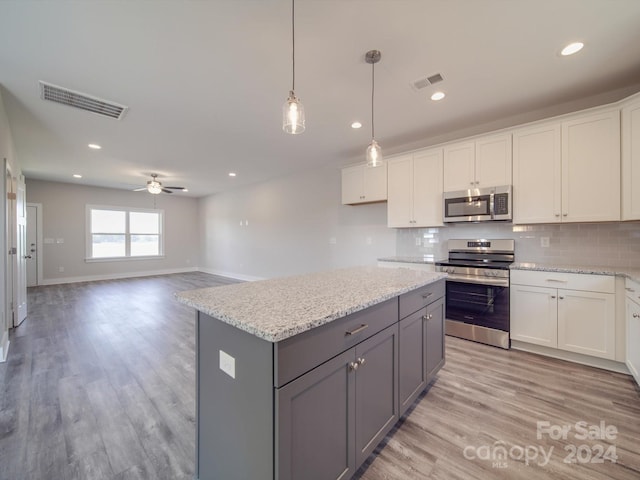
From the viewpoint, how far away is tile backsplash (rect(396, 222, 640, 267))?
2700 mm

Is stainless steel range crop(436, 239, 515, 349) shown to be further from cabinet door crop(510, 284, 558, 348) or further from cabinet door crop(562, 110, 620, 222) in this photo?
cabinet door crop(562, 110, 620, 222)

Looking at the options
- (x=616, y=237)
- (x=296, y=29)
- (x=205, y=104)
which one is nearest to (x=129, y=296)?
(x=205, y=104)

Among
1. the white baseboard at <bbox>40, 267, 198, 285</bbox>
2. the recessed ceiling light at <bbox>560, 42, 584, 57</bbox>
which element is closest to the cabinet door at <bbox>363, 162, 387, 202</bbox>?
the recessed ceiling light at <bbox>560, 42, 584, 57</bbox>

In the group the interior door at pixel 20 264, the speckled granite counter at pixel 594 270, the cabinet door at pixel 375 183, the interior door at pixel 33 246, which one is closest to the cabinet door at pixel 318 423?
the speckled granite counter at pixel 594 270

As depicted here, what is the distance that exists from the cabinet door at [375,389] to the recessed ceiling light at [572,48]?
248cm

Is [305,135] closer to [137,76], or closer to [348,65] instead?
[348,65]

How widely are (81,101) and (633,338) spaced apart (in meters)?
5.57

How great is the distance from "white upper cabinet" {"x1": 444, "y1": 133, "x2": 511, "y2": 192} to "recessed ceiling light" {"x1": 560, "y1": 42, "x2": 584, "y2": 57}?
97 centimetres

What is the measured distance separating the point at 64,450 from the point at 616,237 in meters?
4.89

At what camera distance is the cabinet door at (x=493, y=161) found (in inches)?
120

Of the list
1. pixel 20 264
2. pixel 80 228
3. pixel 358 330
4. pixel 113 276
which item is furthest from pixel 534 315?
pixel 80 228

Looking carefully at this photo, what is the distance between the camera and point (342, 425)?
1.25 metres

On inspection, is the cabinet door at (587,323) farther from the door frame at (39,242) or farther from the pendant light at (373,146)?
the door frame at (39,242)

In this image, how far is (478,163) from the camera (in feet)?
10.6
